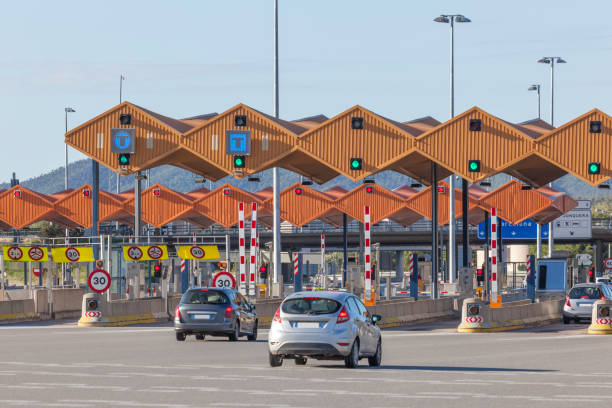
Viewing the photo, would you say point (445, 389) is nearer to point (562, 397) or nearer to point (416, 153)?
point (562, 397)

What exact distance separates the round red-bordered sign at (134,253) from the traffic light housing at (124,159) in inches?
126

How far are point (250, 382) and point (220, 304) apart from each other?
484 inches

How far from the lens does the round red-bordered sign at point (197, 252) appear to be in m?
45.0

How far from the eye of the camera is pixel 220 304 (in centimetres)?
2997

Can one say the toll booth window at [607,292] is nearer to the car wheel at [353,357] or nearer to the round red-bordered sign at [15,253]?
the round red-bordered sign at [15,253]

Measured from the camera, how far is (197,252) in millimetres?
45188

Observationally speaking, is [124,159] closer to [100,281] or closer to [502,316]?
[100,281]

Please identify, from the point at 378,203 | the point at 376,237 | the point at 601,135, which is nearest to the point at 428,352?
the point at 601,135

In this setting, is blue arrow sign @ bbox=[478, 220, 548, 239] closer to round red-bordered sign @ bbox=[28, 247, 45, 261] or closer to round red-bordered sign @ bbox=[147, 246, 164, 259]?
round red-bordered sign @ bbox=[147, 246, 164, 259]

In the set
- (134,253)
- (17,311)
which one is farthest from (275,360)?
(134,253)

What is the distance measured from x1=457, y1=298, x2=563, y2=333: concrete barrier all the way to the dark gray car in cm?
823

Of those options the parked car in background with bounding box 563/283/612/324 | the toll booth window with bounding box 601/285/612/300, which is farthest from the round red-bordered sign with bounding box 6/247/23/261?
the toll booth window with bounding box 601/285/612/300

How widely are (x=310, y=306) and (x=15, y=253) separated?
76.3ft

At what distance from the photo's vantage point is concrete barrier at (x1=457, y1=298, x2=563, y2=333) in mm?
35688
